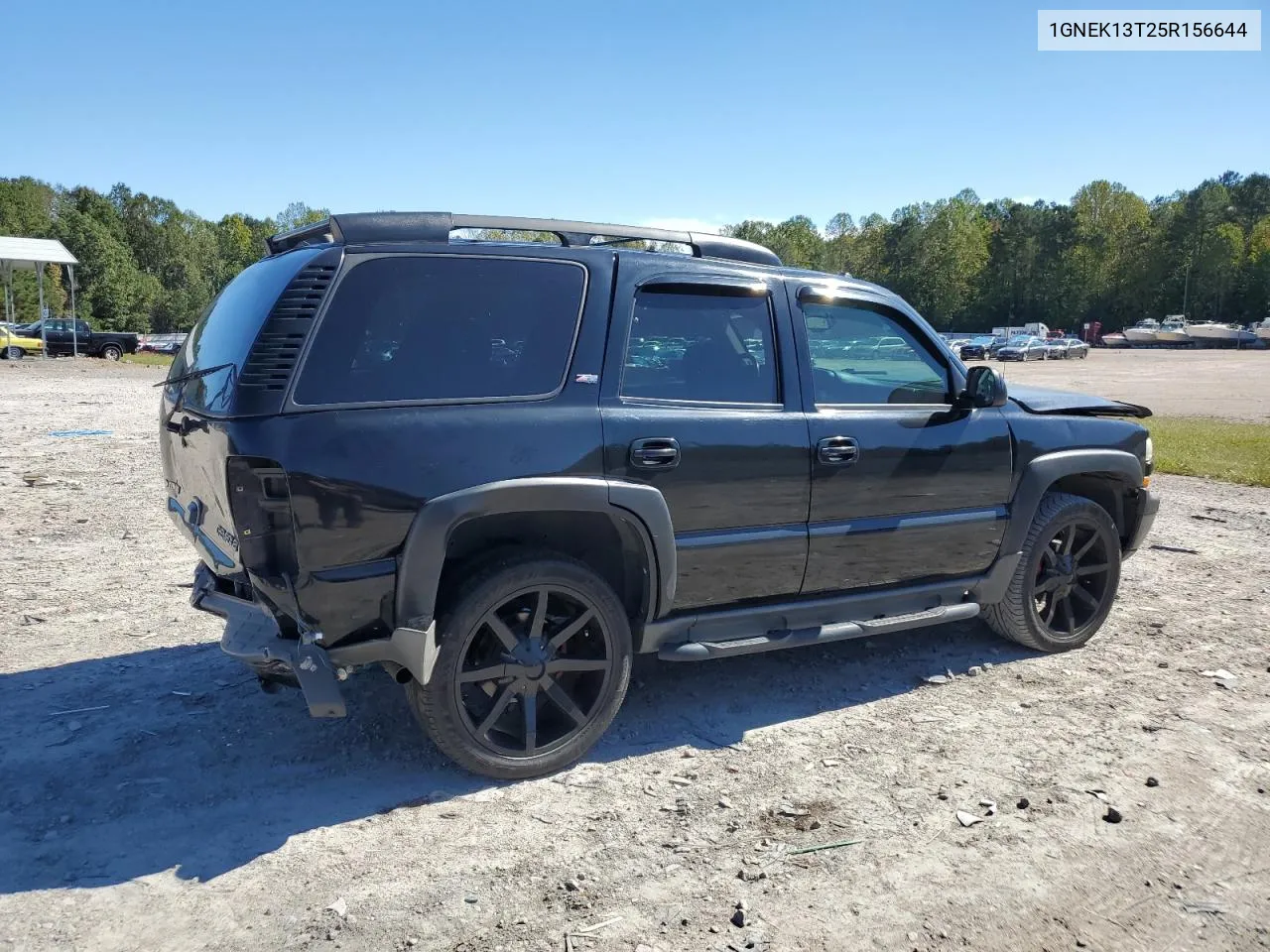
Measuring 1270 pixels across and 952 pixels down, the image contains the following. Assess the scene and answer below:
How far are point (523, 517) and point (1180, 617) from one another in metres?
4.33

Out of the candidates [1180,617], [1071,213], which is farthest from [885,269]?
[1180,617]

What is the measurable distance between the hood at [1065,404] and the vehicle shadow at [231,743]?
1346mm

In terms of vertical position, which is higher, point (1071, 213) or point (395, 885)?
point (1071, 213)

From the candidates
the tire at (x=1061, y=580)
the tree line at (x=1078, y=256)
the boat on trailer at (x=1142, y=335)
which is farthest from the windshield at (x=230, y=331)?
the tree line at (x=1078, y=256)

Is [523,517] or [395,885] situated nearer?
[395,885]

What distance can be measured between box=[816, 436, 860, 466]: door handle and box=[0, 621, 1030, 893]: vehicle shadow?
1158 millimetres

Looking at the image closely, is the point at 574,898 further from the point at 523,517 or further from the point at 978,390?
the point at 978,390

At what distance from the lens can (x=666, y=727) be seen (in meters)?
4.07

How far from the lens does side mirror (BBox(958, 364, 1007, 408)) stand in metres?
4.44

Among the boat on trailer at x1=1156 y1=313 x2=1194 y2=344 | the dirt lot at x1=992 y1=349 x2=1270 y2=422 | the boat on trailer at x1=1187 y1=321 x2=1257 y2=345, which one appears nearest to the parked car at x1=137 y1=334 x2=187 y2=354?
the dirt lot at x1=992 y1=349 x2=1270 y2=422

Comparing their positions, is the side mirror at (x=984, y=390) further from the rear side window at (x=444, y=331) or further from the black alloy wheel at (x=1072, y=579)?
the rear side window at (x=444, y=331)

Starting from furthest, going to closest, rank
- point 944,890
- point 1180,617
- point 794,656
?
point 1180,617 < point 794,656 < point 944,890

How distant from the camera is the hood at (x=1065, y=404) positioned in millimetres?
4865

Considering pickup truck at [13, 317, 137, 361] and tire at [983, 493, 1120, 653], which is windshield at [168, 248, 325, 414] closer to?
tire at [983, 493, 1120, 653]
